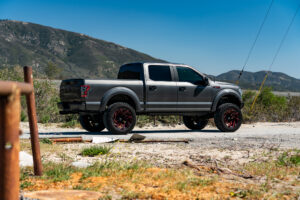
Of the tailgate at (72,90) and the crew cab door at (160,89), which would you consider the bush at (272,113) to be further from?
the tailgate at (72,90)

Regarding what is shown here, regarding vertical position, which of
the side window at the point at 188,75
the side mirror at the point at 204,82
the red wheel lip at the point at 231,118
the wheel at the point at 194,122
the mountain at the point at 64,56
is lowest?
the wheel at the point at 194,122

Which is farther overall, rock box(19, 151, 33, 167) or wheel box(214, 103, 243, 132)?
wheel box(214, 103, 243, 132)

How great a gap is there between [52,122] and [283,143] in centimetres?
913

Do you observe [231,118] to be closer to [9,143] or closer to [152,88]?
[152,88]

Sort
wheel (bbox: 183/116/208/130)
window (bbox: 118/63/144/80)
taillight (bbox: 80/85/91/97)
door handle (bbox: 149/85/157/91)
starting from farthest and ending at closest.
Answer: wheel (bbox: 183/116/208/130), window (bbox: 118/63/144/80), door handle (bbox: 149/85/157/91), taillight (bbox: 80/85/91/97)

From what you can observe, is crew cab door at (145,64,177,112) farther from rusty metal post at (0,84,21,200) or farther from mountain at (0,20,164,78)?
mountain at (0,20,164,78)

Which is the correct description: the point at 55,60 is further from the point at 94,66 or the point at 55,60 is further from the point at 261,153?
the point at 261,153

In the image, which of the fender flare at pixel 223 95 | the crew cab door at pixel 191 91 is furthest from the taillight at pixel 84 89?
the fender flare at pixel 223 95

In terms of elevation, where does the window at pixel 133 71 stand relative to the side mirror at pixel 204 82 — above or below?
above

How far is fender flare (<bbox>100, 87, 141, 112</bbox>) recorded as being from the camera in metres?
10.9

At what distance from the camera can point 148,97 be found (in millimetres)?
11703

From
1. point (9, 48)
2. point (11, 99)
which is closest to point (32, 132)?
point (11, 99)

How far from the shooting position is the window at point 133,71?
38.9ft

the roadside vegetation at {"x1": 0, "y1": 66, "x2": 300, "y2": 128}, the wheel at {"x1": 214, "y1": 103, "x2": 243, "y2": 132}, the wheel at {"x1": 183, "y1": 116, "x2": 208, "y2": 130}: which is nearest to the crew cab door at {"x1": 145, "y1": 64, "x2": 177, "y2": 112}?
the wheel at {"x1": 214, "y1": 103, "x2": 243, "y2": 132}
